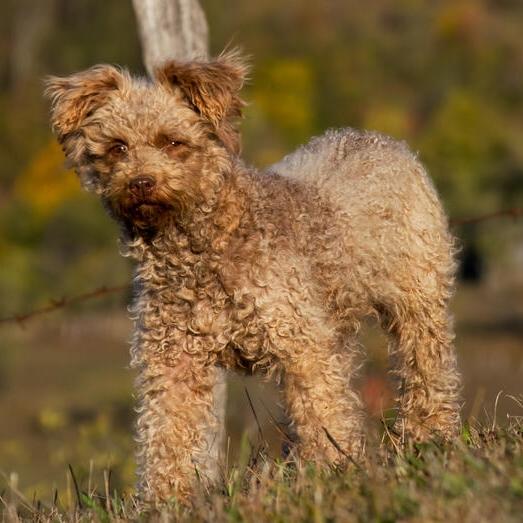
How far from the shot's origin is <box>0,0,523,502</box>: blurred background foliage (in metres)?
36.7

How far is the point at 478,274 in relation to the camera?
46.2m

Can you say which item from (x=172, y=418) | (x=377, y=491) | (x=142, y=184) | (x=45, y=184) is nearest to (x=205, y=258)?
(x=142, y=184)

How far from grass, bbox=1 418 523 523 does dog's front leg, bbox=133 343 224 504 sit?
351 mm

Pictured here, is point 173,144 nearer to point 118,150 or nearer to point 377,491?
point 118,150

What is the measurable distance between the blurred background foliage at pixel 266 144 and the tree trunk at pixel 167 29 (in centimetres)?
256

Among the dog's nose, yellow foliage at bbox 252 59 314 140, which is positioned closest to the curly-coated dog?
the dog's nose

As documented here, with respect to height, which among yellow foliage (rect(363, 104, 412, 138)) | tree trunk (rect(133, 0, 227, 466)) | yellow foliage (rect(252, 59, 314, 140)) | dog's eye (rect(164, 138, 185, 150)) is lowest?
dog's eye (rect(164, 138, 185, 150))

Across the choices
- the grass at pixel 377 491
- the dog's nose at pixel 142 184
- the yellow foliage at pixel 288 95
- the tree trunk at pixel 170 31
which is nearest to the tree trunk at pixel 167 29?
the tree trunk at pixel 170 31

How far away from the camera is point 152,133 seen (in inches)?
273

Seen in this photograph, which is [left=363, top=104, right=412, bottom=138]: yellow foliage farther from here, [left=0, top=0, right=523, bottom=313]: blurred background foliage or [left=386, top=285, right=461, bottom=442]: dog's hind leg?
[left=386, top=285, right=461, bottom=442]: dog's hind leg

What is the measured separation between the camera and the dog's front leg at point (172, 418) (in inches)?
277

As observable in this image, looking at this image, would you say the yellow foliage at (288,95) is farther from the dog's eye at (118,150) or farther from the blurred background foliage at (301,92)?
the dog's eye at (118,150)

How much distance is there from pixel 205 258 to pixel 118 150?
2.22 ft

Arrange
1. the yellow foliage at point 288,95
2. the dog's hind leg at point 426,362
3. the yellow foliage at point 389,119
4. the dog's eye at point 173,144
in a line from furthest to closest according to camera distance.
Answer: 1. the yellow foliage at point 288,95
2. the yellow foliage at point 389,119
3. the dog's hind leg at point 426,362
4. the dog's eye at point 173,144
